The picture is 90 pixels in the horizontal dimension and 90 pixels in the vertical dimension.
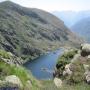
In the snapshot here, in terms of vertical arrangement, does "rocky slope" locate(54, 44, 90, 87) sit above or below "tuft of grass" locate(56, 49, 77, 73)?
above

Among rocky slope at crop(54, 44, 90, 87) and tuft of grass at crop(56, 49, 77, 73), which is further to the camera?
tuft of grass at crop(56, 49, 77, 73)

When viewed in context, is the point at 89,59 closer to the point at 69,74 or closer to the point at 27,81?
the point at 69,74

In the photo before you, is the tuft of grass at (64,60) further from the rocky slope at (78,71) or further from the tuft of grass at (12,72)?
the tuft of grass at (12,72)

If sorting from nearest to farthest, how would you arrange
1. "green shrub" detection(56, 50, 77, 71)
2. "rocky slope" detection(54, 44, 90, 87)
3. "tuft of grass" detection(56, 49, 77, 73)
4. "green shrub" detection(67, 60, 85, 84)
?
"rocky slope" detection(54, 44, 90, 87), "green shrub" detection(67, 60, 85, 84), "tuft of grass" detection(56, 49, 77, 73), "green shrub" detection(56, 50, 77, 71)

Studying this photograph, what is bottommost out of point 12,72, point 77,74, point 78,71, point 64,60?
point 64,60

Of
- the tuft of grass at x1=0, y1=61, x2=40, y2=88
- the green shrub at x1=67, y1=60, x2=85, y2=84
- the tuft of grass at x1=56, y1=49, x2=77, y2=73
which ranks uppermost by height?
the tuft of grass at x1=0, y1=61, x2=40, y2=88

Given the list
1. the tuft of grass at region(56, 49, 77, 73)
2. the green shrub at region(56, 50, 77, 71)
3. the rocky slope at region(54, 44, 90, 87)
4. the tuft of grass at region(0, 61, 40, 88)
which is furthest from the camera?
the green shrub at region(56, 50, 77, 71)

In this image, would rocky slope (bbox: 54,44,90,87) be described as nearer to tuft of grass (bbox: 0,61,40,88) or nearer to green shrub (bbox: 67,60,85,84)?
green shrub (bbox: 67,60,85,84)

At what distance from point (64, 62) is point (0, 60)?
1453cm

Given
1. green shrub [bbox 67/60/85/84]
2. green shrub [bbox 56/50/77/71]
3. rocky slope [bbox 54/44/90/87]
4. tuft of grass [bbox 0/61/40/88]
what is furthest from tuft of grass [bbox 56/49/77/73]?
tuft of grass [bbox 0/61/40/88]

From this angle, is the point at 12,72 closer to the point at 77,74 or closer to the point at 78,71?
the point at 77,74

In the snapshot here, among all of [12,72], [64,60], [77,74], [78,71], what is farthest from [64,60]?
[12,72]

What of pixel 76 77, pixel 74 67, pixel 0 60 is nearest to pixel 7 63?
pixel 0 60

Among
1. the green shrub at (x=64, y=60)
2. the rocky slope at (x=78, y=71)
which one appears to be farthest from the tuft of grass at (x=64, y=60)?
the rocky slope at (x=78, y=71)
